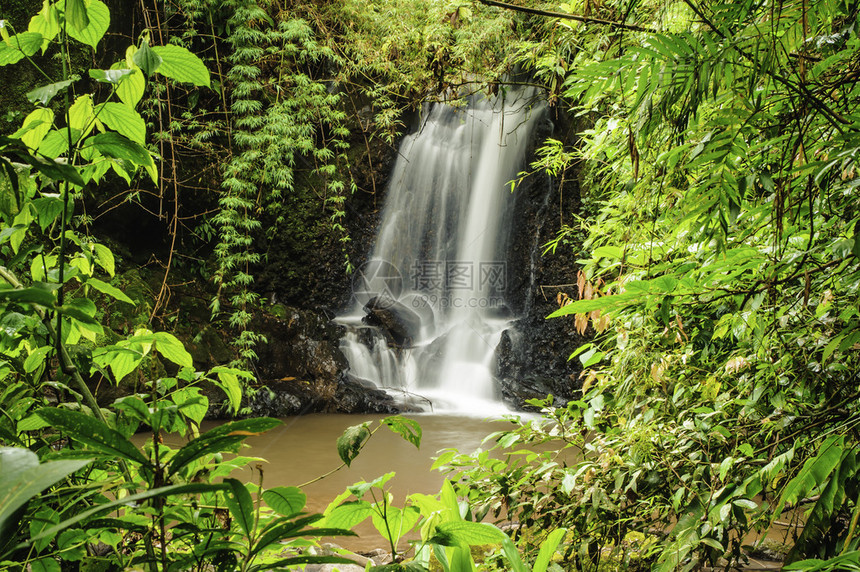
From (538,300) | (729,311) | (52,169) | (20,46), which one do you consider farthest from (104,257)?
(538,300)

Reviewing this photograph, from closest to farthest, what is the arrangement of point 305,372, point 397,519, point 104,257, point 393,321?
1. point 397,519
2. point 104,257
3. point 305,372
4. point 393,321

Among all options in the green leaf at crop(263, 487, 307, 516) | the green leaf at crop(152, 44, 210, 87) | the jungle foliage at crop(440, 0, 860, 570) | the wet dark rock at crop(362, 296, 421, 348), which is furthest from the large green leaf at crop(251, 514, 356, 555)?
the wet dark rock at crop(362, 296, 421, 348)

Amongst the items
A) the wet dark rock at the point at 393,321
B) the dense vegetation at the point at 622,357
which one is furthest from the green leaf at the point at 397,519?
the wet dark rock at the point at 393,321

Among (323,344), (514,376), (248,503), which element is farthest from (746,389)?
(323,344)

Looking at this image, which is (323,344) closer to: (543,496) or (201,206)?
(201,206)

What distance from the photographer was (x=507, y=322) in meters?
7.82

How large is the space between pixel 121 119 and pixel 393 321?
6.89 metres

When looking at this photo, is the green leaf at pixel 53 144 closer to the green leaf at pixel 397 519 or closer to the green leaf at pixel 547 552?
the green leaf at pixel 397 519

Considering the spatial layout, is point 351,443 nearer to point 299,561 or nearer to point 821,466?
point 299,561

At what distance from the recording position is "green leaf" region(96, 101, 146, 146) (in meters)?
0.69

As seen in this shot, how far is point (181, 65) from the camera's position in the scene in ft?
2.42

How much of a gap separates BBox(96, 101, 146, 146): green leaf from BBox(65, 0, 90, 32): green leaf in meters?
0.09

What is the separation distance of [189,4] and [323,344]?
449 cm

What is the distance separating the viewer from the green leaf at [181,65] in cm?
73
